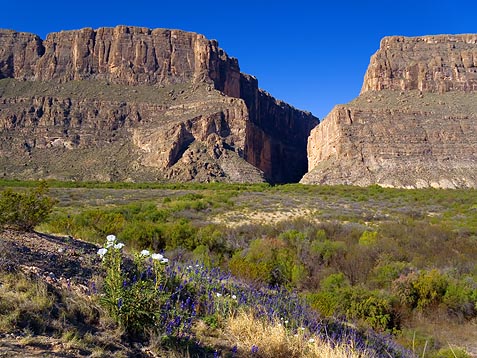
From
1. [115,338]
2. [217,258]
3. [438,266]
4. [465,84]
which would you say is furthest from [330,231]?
[465,84]

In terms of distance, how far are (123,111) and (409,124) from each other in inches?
2394

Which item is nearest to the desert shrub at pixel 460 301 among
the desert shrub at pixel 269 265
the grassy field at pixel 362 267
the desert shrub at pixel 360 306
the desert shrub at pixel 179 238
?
the grassy field at pixel 362 267

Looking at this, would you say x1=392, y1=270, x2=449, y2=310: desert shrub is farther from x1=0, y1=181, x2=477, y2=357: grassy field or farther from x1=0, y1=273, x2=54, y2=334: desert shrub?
x1=0, y1=273, x2=54, y2=334: desert shrub

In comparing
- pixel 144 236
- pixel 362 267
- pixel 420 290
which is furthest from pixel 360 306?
pixel 144 236

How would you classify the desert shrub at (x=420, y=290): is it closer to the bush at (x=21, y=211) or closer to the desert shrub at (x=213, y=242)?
the desert shrub at (x=213, y=242)

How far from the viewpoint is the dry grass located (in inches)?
144

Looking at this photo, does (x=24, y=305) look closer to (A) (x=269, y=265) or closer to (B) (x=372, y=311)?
(B) (x=372, y=311)

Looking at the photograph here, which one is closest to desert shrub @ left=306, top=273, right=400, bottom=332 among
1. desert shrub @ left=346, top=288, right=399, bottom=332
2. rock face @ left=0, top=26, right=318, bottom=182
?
desert shrub @ left=346, top=288, right=399, bottom=332

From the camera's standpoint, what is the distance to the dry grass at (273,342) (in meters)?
3.67

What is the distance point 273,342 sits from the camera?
148 inches

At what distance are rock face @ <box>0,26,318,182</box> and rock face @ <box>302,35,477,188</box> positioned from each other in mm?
16950

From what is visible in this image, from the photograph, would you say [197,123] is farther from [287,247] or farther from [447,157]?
[287,247]

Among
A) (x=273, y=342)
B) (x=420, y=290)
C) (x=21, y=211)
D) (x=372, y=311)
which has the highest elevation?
(x=21, y=211)

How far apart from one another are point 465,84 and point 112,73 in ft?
268
